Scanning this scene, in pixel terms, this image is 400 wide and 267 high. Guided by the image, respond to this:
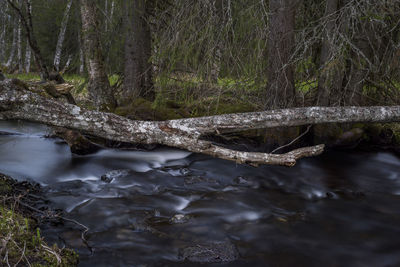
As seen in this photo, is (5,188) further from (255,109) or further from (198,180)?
(255,109)

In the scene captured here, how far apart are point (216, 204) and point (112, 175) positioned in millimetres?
2173

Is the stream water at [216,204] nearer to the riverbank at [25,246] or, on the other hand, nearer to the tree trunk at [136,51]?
the riverbank at [25,246]

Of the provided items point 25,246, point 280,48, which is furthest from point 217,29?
point 25,246

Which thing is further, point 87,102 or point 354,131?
point 87,102

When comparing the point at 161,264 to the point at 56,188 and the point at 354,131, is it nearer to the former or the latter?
the point at 56,188

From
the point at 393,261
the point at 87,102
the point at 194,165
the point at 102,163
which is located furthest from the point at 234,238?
the point at 87,102

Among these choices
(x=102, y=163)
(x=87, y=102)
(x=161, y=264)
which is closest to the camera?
(x=161, y=264)

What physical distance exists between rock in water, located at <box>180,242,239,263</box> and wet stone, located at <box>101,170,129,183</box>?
2.70m

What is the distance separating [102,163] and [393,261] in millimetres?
5038

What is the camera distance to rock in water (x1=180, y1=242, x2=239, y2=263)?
3801mm

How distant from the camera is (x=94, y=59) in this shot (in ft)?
25.7

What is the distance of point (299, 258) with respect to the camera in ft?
12.8

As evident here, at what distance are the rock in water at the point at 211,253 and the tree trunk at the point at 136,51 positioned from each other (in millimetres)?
5072

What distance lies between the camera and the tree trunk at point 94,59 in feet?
25.1
